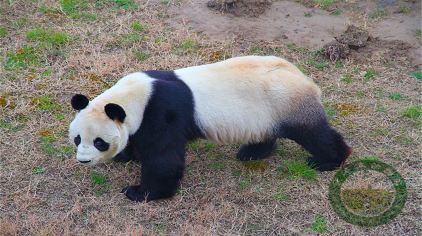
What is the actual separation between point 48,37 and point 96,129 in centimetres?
399

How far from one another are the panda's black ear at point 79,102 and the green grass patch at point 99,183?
98 cm

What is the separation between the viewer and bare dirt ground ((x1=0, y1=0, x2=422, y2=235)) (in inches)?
214

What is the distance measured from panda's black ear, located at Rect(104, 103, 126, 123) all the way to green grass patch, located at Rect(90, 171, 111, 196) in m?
0.99

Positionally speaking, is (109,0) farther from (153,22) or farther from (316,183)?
(316,183)

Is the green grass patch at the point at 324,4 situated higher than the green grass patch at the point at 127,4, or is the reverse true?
the green grass patch at the point at 324,4

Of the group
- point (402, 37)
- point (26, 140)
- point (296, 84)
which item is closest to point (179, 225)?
point (296, 84)

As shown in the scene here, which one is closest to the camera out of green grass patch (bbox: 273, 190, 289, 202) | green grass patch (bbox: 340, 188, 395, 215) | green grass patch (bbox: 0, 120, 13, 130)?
green grass patch (bbox: 340, 188, 395, 215)

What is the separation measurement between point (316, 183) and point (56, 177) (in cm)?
272

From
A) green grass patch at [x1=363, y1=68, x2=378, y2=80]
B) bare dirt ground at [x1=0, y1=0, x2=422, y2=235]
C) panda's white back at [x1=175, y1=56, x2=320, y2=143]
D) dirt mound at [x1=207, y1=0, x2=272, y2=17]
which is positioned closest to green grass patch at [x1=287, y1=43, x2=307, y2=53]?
bare dirt ground at [x1=0, y1=0, x2=422, y2=235]

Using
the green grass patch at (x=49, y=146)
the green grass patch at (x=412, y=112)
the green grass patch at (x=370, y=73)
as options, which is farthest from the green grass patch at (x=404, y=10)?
the green grass patch at (x=49, y=146)

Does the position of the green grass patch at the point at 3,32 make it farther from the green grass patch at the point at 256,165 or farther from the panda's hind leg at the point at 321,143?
the panda's hind leg at the point at 321,143

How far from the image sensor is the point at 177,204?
5.61m

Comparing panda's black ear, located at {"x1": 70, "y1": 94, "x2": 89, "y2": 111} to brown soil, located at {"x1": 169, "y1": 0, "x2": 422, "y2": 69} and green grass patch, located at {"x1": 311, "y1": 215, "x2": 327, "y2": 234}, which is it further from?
brown soil, located at {"x1": 169, "y1": 0, "x2": 422, "y2": 69}

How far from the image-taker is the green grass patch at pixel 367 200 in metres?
5.55
